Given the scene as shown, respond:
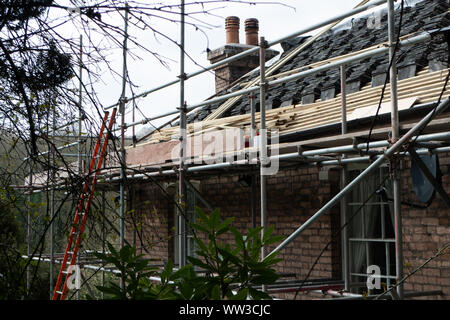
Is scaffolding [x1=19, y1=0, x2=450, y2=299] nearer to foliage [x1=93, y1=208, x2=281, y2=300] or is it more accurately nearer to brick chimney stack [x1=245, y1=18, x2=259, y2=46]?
foliage [x1=93, y1=208, x2=281, y2=300]

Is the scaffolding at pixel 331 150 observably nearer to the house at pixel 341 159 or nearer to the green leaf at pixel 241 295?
the house at pixel 341 159

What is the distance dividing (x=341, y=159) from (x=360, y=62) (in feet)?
6.04

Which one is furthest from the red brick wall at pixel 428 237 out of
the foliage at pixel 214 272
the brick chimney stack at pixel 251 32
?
the brick chimney stack at pixel 251 32

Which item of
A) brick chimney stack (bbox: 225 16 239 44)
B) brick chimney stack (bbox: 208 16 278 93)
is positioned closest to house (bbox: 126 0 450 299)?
brick chimney stack (bbox: 208 16 278 93)

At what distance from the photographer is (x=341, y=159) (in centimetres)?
662

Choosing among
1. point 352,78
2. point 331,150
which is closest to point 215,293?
point 331,150

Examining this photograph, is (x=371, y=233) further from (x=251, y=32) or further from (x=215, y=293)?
(x=251, y=32)

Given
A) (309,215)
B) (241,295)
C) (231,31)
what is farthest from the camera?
(231,31)

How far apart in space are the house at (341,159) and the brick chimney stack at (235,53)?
2.43 meters

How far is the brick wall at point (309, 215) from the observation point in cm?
662

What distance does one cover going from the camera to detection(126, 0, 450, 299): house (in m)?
5.93

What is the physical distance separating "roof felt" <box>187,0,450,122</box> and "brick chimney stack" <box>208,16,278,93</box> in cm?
273

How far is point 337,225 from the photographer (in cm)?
808
